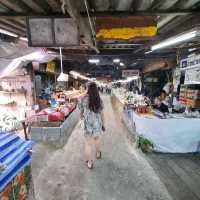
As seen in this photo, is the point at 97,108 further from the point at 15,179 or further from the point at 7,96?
the point at 7,96

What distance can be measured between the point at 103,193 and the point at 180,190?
57.3 inches

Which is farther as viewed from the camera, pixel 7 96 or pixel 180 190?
pixel 7 96

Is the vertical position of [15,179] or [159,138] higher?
[15,179]

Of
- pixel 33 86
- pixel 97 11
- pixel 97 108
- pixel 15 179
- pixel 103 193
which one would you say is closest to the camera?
pixel 15 179

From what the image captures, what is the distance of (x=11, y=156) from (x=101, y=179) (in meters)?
2.25

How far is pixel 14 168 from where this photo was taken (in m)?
2.08

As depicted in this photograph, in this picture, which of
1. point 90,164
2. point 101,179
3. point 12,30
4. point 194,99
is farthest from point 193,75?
point 12,30

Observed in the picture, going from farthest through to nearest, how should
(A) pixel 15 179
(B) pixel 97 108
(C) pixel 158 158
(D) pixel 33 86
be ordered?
(D) pixel 33 86
(C) pixel 158 158
(B) pixel 97 108
(A) pixel 15 179

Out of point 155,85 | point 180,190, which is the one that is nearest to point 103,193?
point 180,190

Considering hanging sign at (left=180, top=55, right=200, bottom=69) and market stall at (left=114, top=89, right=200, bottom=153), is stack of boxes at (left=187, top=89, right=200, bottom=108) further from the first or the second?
market stall at (left=114, top=89, right=200, bottom=153)

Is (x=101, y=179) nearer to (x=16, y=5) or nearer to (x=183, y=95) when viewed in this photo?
(x=16, y=5)

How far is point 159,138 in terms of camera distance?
17.1 ft

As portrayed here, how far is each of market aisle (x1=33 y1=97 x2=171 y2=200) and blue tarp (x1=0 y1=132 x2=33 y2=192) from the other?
1.34m

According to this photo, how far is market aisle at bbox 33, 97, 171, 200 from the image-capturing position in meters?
3.38
